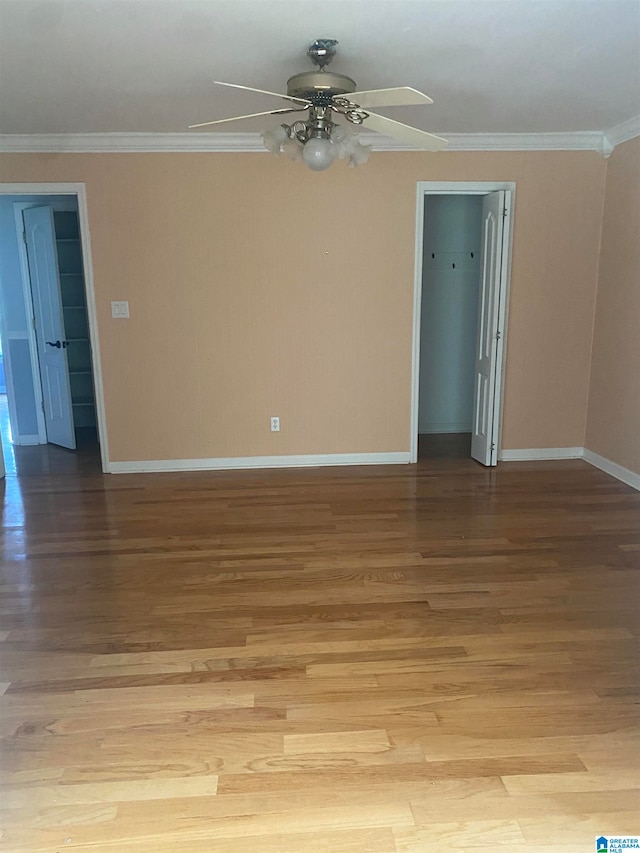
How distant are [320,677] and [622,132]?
4177 millimetres

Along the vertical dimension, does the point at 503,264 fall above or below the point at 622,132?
below

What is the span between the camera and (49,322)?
5.54 metres

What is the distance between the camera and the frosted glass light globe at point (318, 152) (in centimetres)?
276

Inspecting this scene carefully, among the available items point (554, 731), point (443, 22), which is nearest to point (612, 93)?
point (443, 22)

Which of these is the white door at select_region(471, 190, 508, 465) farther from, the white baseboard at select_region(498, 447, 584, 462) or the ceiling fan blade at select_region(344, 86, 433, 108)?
the ceiling fan blade at select_region(344, 86, 433, 108)

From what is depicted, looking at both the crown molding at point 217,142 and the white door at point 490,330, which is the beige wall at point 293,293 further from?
the white door at point 490,330

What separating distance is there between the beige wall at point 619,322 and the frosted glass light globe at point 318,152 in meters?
2.59

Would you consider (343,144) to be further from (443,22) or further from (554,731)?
(554,731)

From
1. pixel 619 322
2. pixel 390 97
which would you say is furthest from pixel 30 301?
pixel 619 322

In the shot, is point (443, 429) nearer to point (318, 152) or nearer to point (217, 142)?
point (217, 142)

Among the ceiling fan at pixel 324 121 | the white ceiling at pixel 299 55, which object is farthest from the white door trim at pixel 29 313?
the ceiling fan at pixel 324 121

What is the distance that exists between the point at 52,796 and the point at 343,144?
9.18ft

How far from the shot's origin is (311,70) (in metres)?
3.08

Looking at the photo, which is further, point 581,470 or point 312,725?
point 581,470
